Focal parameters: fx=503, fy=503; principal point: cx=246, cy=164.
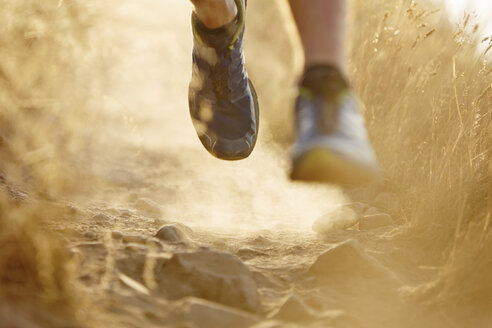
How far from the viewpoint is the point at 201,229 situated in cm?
193

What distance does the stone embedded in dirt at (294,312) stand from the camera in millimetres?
1064

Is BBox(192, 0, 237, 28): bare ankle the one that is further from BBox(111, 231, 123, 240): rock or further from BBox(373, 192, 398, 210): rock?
BBox(373, 192, 398, 210): rock

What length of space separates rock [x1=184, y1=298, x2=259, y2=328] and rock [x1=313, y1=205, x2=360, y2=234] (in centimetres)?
95

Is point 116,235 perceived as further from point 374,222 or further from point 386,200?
point 386,200

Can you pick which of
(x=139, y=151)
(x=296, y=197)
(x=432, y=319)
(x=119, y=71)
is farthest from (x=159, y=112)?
(x=432, y=319)

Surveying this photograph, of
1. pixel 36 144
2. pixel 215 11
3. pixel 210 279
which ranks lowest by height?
pixel 210 279

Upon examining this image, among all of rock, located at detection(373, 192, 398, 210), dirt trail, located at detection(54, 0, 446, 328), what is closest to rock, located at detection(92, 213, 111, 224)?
dirt trail, located at detection(54, 0, 446, 328)

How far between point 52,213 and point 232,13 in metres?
0.85

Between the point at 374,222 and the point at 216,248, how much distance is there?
704 millimetres

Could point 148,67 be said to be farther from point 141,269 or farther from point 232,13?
point 141,269

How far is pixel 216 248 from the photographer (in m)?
1.59

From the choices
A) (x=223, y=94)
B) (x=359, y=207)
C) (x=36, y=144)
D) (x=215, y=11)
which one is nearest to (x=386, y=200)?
(x=359, y=207)

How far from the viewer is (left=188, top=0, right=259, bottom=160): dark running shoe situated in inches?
68.1

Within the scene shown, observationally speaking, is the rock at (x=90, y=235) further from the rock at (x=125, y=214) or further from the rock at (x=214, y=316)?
the rock at (x=214, y=316)
